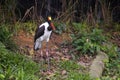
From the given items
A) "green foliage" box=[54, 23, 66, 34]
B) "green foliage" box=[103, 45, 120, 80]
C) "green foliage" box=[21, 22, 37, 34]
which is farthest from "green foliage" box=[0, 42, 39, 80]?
"green foliage" box=[54, 23, 66, 34]

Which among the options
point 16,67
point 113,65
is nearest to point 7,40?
point 16,67

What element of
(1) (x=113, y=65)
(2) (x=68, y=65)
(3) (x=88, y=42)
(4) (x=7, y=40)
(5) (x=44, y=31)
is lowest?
(1) (x=113, y=65)

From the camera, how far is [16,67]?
252 inches

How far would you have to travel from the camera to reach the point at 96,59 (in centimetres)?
805

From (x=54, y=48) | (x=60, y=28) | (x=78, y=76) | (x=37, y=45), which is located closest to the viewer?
(x=78, y=76)

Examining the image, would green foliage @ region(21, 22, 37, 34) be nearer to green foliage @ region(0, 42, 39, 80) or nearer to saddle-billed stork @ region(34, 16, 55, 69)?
saddle-billed stork @ region(34, 16, 55, 69)

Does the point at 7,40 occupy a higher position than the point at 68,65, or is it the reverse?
the point at 7,40

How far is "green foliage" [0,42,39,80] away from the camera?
582 centimetres

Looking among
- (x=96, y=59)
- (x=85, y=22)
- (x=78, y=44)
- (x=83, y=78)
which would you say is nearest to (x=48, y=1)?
(x=85, y=22)

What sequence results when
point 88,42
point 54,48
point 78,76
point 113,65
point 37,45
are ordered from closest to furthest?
point 78,76
point 37,45
point 113,65
point 88,42
point 54,48

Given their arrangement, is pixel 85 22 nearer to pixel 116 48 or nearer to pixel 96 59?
pixel 116 48

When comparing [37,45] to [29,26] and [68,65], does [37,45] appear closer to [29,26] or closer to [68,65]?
[68,65]

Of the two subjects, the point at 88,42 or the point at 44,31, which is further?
the point at 88,42

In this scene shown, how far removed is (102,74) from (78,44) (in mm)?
1254
